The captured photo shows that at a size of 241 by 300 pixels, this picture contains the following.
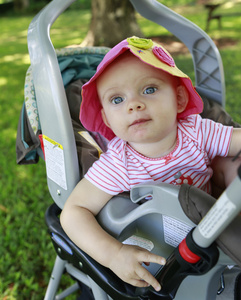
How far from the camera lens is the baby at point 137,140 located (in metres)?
1.03

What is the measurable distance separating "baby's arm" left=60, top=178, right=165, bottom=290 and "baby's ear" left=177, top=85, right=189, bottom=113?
0.37m

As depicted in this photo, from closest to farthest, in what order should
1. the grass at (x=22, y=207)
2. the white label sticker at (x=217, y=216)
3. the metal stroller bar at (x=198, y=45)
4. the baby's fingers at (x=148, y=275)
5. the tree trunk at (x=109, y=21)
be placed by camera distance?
the white label sticker at (x=217, y=216), the baby's fingers at (x=148, y=275), the metal stroller bar at (x=198, y=45), the grass at (x=22, y=207), the tree trunk at (x=109, y=21)

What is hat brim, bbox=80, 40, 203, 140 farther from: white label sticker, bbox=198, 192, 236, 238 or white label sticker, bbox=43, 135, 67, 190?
white label sticker, bbox=198, 192, 236, 238

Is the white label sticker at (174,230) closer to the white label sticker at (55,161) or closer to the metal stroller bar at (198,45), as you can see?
the white label sticker at (55,161)

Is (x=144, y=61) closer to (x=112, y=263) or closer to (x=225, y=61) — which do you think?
(x=112, y=263)

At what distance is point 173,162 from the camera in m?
1.15

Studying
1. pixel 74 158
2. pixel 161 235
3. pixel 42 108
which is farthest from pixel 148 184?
pixel 42 108

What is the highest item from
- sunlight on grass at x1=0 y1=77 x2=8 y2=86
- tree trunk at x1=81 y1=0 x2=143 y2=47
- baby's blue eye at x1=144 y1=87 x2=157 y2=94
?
baby's blue eye at x1=144 y1=87 x2=157 y2=94

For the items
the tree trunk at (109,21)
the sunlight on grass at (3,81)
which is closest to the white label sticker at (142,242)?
the tree trunk at (109,21)

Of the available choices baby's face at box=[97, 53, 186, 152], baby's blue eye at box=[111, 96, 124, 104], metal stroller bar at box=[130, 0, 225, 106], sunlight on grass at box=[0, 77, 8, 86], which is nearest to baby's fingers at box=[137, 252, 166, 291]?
baby's face at box=[97, 53, 186, 152]

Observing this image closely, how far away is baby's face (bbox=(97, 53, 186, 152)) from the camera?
1.05m

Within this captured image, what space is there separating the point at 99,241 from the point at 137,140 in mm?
306

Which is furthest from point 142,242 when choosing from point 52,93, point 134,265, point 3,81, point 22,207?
point 3,81

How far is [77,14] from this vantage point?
39.4 ft
